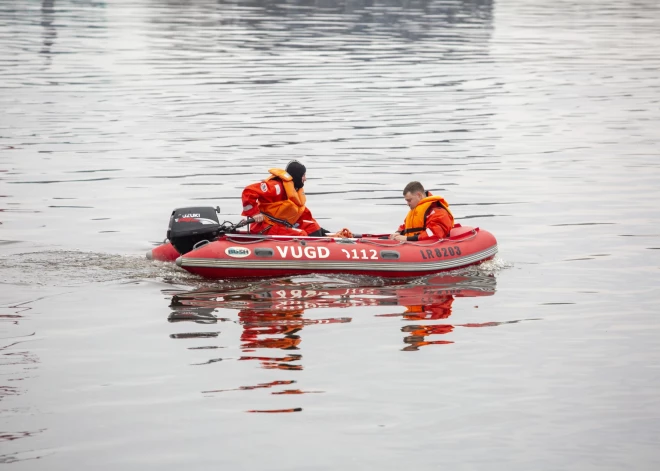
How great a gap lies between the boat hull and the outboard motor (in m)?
0.22

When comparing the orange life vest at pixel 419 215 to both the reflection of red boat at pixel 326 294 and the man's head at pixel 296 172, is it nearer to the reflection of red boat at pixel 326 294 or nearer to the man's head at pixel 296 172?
the reflection of red boat at pixel 326 294

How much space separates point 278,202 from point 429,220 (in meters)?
1.83

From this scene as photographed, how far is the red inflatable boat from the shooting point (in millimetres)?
12172

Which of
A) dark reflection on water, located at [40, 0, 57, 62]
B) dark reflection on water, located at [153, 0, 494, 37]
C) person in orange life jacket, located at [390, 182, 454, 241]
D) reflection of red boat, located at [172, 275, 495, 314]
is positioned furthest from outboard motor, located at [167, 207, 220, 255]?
dark reflection on water, located at [153, 0, 494, 37]

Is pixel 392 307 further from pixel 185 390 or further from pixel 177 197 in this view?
pixel 177 197

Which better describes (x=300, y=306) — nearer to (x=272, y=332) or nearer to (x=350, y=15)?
(x=272, y=332)

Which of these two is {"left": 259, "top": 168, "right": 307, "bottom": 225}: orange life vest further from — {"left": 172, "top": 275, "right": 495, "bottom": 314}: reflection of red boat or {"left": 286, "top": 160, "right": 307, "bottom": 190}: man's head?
{"left": 172, "top": 275, "right": 495, "bottom": 314}: reflection of red boat

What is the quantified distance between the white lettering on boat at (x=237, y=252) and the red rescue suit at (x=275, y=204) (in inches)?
23.9

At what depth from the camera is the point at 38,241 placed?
46.5ft

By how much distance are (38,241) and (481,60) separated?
25677 mm

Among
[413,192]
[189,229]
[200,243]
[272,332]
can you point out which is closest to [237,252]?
[200,243]

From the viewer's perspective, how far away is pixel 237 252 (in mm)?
12172

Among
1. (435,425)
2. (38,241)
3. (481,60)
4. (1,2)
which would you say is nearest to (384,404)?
(435,425)

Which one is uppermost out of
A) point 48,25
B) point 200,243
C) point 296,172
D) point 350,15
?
point 350,15
